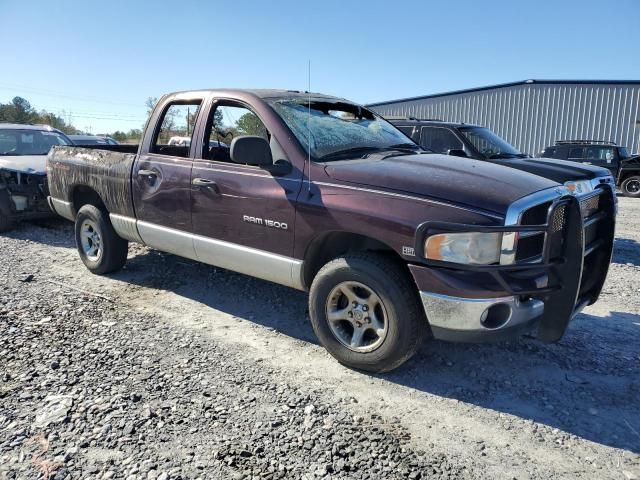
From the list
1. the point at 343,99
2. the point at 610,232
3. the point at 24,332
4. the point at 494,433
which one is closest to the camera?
the point at 494,433

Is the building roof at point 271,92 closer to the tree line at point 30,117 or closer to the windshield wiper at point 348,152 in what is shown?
the windshield wiper at point 348,152

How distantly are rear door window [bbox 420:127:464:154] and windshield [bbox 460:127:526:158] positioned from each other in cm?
19

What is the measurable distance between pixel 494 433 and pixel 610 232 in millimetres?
1865

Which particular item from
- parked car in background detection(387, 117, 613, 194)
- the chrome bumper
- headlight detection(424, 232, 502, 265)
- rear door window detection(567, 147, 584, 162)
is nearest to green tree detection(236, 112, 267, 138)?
headlight detection(424, 232, 502, 265)

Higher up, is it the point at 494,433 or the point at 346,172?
the point at 346,172

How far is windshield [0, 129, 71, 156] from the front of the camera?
8.43m

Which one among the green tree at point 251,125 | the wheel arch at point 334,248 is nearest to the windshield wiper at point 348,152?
the wheel arch at point 334,248

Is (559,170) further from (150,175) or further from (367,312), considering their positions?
(150,175)

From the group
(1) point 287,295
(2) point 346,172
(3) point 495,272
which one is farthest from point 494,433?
(1) point 287,295

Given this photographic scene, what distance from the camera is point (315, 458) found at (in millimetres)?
2504

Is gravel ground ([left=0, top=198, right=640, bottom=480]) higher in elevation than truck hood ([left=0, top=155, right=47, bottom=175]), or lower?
lower

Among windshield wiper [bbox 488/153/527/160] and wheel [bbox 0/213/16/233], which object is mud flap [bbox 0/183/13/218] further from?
windshield wiper [bbox 488/153/527/160]

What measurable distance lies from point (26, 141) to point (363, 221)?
7.94m

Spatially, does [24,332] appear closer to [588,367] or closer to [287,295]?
[287,295]
